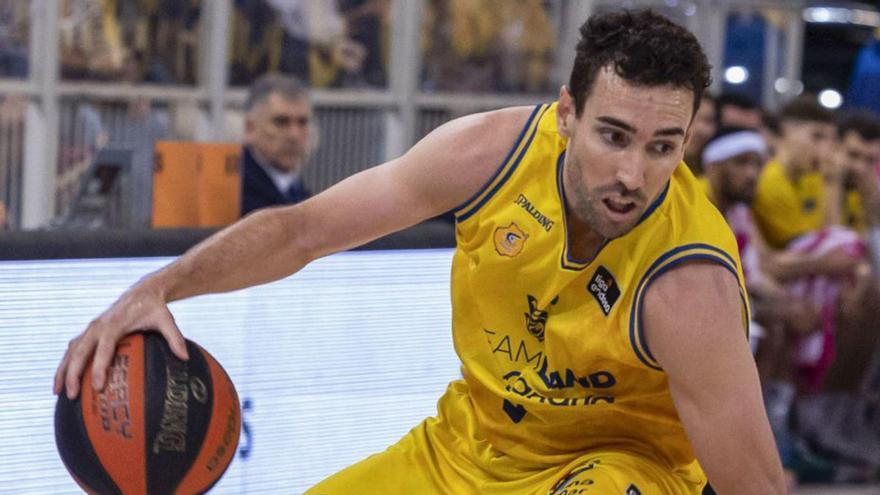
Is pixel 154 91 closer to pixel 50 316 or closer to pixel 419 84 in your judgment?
pixel 419 84

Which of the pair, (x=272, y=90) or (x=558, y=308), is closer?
(x=558, y=308)

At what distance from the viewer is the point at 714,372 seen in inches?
112

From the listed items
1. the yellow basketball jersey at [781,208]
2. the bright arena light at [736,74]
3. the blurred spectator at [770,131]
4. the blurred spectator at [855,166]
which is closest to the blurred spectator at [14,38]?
the yellow basketball jersey at [781,208]

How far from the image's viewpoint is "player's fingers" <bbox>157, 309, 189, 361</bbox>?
9.66ft

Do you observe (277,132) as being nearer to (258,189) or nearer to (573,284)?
(258,189)

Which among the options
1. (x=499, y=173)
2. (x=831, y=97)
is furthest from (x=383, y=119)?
(x=831, y=97)

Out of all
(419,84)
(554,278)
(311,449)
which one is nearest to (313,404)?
(311,449)

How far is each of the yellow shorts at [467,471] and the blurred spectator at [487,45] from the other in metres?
4.26

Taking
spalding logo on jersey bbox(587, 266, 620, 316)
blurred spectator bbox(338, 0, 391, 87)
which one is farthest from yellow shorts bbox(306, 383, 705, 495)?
blurred spectator bbox(338, 0, 391, 87)

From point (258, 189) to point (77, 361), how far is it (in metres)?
2.90

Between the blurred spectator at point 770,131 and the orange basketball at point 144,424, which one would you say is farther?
the blurred spectator at point 770,131

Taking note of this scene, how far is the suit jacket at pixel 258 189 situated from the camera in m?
5.70

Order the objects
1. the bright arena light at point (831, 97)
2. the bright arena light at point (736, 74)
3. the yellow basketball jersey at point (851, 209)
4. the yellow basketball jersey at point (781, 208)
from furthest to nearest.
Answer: the bright arena light at point (831, 97), the bright arena light at point (736, 74), the yellow basketball jersey at point (851, 209), the yellow basketball jersey at point (781, 208)

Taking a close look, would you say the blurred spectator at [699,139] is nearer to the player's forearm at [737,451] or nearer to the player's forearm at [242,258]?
Answer: the player's forearm at [242,258]
